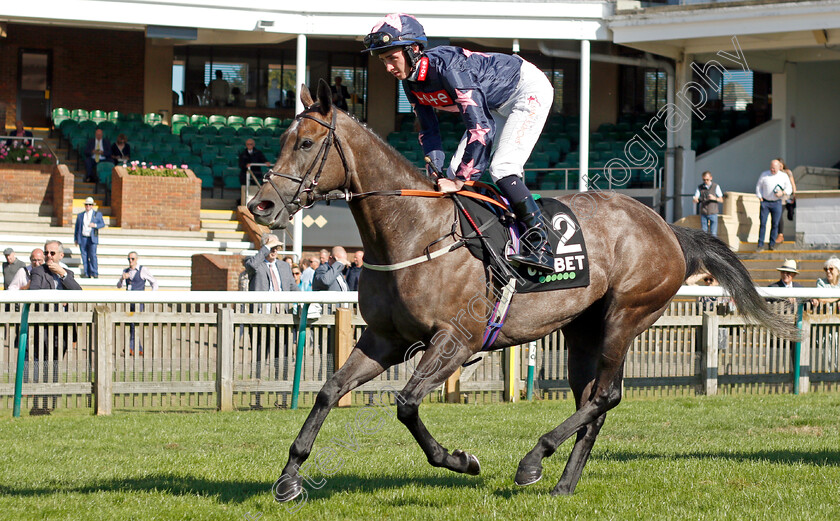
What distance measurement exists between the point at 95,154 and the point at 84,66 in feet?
14.9

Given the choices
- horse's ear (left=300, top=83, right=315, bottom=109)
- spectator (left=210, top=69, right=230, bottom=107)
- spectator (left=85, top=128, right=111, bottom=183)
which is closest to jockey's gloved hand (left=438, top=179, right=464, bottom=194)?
horse's ear (left=300, top=83, right=315, bottom=109)

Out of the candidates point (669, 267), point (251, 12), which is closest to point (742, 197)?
point (251, 12)

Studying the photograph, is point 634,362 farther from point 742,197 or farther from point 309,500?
point 742,197

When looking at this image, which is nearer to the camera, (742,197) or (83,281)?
(83,281)

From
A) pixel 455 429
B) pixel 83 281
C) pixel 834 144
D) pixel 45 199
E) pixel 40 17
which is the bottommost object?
pixel 455 429

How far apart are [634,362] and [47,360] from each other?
19.5ft

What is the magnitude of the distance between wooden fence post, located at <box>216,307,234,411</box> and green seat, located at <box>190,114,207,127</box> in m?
14.9

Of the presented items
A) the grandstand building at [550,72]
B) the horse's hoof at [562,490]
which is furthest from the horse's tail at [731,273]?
the grandstand building at [550,72]

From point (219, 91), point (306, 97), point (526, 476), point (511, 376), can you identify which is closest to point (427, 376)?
point (526, 476)

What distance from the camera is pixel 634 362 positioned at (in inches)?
423

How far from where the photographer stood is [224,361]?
9.62 metres

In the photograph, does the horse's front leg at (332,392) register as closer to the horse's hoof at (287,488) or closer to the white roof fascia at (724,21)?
the horse's hoof at (287,488)

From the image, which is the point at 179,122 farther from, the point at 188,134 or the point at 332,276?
the point at 332,276

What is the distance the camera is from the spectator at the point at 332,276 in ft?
38.8
